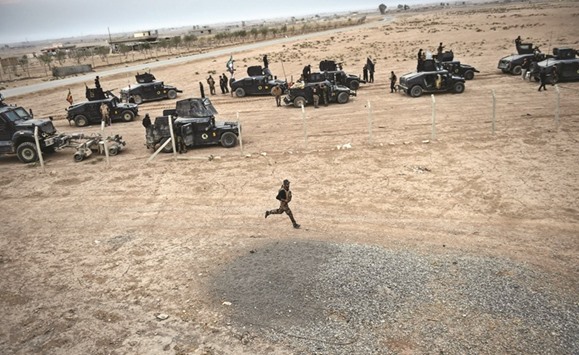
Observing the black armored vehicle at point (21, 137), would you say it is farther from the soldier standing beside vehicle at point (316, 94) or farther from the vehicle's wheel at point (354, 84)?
the vehicle's wheel at point (354, 84)

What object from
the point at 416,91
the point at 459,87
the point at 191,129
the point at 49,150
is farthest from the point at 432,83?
the point at 49,150

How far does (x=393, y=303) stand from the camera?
7824 millimetres

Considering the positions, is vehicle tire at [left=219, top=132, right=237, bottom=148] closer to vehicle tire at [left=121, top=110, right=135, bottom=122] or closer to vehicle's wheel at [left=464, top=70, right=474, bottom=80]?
vehicle tire at [left=121, top=110, right=135, bottom=122]

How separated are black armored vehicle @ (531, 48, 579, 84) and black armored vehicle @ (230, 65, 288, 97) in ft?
50.1

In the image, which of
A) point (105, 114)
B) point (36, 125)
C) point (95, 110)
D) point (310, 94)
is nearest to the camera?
point (36, 125)

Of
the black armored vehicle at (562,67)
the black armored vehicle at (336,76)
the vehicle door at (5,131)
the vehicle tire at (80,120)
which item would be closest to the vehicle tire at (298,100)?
the black armored vehicle at (336,76)

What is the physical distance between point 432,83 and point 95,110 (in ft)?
60.8

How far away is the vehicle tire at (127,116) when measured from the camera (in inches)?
970

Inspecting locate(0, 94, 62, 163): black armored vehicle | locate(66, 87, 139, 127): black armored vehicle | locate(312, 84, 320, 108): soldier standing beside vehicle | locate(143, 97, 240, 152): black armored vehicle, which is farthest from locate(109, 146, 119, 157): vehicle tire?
locate(312, 84, 320, 108): soldier standing beside vehicle

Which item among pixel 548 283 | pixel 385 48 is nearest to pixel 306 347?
pixel 548 283

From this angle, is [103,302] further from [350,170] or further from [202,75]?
[202,75]

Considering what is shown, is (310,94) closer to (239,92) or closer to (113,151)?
(239,92)

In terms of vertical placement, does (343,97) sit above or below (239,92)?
below

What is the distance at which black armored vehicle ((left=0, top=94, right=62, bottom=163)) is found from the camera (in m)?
17.6
